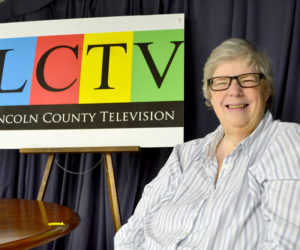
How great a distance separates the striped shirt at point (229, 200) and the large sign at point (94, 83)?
67 cm

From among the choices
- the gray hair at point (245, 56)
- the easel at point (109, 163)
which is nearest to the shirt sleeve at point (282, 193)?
the gray hair at point (245, 56)

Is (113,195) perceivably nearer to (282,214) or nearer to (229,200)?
(229,200)

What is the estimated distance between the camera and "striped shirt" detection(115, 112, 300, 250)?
1042 millimetres

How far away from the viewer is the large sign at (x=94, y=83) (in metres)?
2.10

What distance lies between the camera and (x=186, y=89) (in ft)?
7.66

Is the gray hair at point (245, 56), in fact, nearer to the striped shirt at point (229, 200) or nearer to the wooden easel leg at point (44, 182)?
the striped shirt at point (229, 200)

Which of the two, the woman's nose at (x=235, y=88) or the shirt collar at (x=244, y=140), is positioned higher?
the woman's nose at (x=235, y=88)

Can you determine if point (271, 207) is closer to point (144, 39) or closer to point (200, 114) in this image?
point (200, 114)

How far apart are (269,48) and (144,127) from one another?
0.87m

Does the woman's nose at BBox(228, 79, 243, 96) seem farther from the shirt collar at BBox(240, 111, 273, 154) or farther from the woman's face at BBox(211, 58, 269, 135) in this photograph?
the shirt collar at BBox(240, 111, 273, 154)

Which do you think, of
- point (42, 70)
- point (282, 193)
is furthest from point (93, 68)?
point (282, 193)

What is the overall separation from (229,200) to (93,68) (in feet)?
4.46

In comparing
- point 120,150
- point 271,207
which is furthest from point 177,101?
point 271,207

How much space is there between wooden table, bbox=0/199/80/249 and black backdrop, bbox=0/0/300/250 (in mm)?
916
